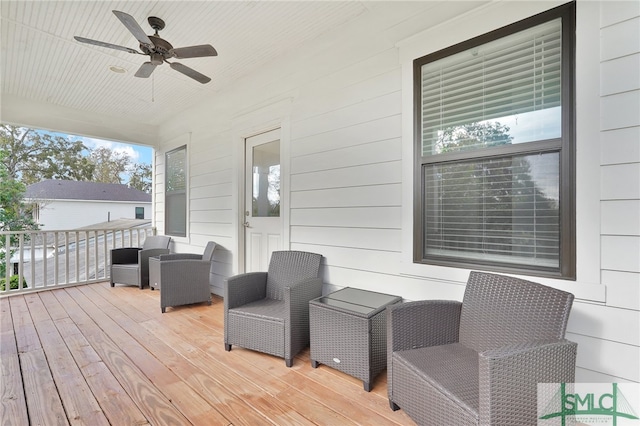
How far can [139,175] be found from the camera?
14.0 m

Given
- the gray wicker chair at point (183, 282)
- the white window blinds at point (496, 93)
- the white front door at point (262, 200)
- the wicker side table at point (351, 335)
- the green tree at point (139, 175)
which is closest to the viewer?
the white window blinds at point (496, 93)

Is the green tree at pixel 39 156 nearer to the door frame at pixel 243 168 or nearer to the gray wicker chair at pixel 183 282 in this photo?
the gray wicker chair at pixel 183 282

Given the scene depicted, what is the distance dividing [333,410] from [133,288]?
166 inches

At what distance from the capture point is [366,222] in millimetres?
2537

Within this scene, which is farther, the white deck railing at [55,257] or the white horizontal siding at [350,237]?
the white deck railing at [55,257]

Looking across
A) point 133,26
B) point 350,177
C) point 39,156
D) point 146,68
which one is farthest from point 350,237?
point 39,156

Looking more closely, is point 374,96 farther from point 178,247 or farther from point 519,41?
point 178,247

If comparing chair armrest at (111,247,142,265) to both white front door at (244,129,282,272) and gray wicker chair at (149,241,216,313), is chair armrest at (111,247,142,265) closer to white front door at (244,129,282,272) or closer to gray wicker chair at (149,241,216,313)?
gray wicker chair at (149,241,216,313)

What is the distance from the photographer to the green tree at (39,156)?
8891 mm

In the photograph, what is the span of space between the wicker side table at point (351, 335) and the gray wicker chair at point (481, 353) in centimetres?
25

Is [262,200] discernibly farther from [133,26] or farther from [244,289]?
[133,26]

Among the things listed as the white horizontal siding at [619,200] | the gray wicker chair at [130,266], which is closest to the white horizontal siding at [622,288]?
the white horizontal siding at [619,200]

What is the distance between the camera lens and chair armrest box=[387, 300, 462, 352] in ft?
5.41

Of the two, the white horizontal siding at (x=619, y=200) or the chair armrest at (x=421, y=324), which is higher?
the white horizontal siding at (x=619, y=200)
